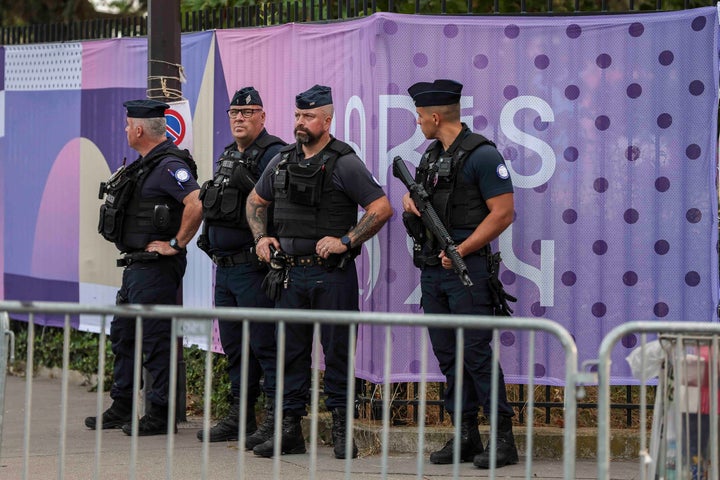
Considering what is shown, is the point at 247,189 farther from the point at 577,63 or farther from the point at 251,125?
the point at 577,63

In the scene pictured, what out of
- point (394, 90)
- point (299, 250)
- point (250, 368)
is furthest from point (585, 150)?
point (250, 368)

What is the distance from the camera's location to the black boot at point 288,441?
720 centimetres

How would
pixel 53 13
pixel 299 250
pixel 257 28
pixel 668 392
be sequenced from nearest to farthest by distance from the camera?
pixel 668 392 → pixel 299 250 → pixel 257 28 → pixel 53 13

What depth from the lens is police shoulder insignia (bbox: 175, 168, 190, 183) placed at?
7.87m

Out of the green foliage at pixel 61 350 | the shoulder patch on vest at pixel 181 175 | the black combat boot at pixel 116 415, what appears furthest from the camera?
the green foliage at pixel 61 350

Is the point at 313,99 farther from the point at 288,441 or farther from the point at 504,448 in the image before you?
the point at 504,448

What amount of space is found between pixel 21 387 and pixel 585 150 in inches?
225

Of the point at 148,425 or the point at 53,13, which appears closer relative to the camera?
the point at 148,425

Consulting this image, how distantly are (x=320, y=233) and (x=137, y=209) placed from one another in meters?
1.56

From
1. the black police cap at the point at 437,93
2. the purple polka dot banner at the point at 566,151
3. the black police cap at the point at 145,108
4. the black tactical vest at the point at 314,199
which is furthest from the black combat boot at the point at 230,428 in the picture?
the black police cap at the point at 437,93

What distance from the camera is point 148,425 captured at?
8.08m

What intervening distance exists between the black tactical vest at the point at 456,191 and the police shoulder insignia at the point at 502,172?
0.54 feet

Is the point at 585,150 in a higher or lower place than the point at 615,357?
A: higher

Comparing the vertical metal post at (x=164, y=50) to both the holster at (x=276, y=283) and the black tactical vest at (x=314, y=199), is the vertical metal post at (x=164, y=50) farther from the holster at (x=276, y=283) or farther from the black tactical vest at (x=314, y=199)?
the black tactical vest at (x=314, y=199)
